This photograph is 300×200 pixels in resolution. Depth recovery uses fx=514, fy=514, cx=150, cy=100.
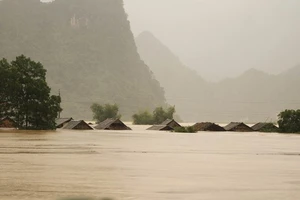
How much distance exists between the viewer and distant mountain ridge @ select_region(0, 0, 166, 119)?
151 m

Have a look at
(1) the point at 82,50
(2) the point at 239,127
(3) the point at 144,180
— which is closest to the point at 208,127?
(2) the point at 239,127

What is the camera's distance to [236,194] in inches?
347

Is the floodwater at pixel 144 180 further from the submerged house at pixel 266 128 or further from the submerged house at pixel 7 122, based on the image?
the submerged house at pixel 266 128

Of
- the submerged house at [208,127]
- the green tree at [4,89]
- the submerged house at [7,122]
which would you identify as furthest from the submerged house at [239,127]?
the green tree at [4,89]

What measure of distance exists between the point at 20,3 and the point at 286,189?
178m

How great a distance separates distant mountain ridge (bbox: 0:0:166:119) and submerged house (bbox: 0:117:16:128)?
86.8 metres

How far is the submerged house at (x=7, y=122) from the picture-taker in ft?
151

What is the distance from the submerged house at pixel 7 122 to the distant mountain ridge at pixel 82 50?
8682cm

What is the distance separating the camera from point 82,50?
168 m

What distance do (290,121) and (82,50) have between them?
120m

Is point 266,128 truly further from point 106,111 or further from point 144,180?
point 144,180

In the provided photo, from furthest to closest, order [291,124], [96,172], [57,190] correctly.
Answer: [291,124] < [96,172] < [57,190]

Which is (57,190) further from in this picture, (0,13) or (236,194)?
(0,13)

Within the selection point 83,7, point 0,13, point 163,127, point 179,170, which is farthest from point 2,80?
point 83,7
